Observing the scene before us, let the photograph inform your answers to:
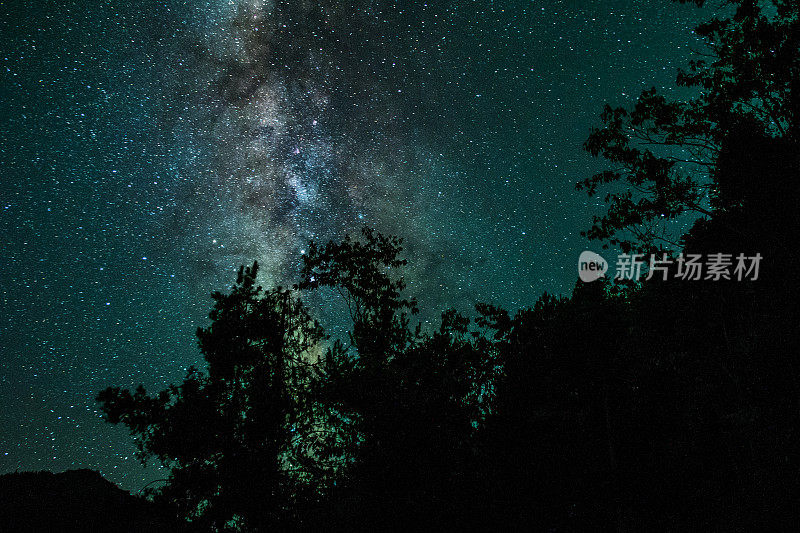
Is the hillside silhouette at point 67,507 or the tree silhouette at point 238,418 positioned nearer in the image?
the tree silhouette at point 238,418

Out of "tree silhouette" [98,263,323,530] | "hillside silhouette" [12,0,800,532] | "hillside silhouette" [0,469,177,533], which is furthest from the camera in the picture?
"hillside silhouette" [0,469,177,533]

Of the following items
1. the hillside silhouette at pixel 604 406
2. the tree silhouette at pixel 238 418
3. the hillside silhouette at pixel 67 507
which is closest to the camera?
the hillside silhouette at pixel 604 406

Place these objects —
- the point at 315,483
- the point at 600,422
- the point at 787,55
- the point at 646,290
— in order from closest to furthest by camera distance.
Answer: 1. the point at 787,55
2. the point at 600,422
3. the point at 315,483
4. the point at 646,290

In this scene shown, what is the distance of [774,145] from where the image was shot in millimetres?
10539

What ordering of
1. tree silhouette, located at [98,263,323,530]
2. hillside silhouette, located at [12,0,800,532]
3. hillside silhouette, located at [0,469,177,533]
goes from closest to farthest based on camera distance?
hillside silhouette, located at [12,0,800,532]
tree silhouette, located at [98,263,323,530]
hillside silhouette, located at [0,469,177,533]

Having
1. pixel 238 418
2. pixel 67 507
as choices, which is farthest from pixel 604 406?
pixel 67 507

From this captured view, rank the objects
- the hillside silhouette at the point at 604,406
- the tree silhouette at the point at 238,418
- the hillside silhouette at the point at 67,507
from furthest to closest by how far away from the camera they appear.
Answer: the hillside silhouette at the point at 67,507
the tree silhouette at the point at 238,418
the hillside silhouette at the point at 604,406

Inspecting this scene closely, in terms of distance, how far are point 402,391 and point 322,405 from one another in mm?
4975

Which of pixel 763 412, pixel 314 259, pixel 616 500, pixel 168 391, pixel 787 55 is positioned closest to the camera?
pixel 763 412

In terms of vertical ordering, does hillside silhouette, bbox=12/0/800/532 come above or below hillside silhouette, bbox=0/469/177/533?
above

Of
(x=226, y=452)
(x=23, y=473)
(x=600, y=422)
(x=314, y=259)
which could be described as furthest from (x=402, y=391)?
(x=23, y=473)

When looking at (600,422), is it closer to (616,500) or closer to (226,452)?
(616,500)

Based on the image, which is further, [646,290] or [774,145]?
[646,290]

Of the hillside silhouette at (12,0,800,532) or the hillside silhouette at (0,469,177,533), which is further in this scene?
the hillside silhouette at (0,469,177,533)
